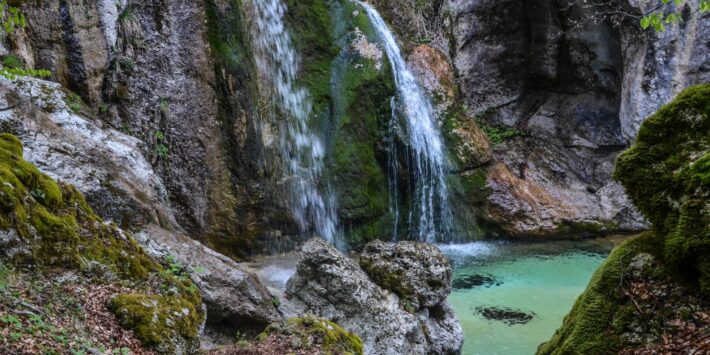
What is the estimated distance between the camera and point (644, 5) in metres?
14.1

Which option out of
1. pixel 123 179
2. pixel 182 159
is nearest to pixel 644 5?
pixel 182 159

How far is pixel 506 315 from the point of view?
8781 millimetres

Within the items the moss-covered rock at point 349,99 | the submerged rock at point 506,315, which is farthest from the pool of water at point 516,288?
the moss-covered rock at point 349,99

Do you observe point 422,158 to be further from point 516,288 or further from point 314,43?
point 516,288

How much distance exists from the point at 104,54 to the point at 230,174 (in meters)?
3.13

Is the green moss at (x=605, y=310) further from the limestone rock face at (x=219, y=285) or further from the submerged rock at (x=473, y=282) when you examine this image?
the submerged rock at (x=473, y=282)

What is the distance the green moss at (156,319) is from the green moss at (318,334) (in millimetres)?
737

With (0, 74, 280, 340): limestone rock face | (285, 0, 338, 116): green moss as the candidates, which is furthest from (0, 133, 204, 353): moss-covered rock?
(285, 0, 338, 116): green moss

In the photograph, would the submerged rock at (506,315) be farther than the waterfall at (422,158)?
No

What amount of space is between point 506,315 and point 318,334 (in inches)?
187

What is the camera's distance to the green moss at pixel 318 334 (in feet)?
16.1

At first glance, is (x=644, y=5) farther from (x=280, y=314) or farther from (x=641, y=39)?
(x=280, y=314)

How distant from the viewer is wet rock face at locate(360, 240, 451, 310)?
710cm

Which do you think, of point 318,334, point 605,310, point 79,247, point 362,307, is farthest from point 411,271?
point 79,247
